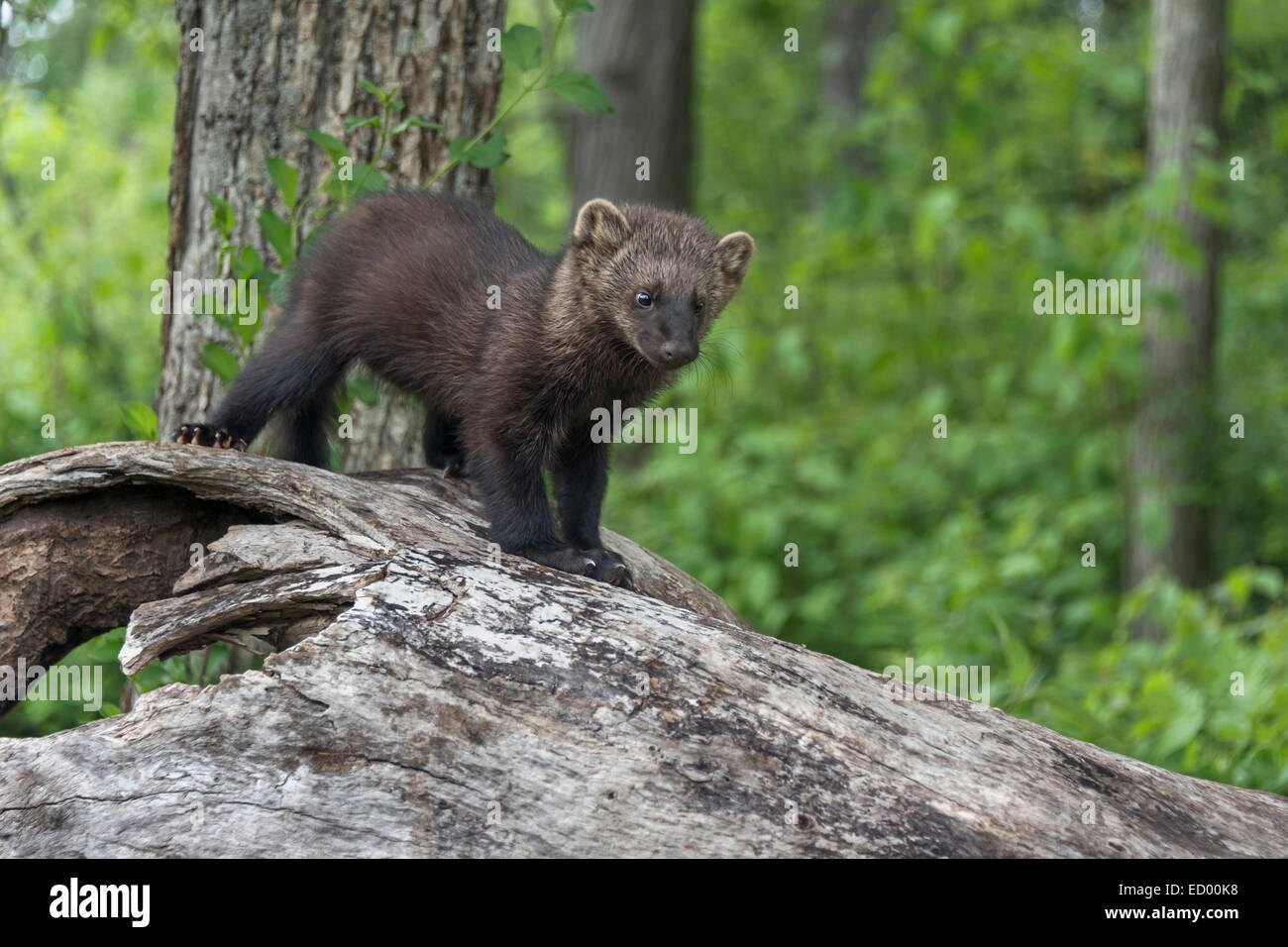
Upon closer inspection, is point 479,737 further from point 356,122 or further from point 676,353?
point 356,122

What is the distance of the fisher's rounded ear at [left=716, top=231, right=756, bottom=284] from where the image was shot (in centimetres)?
472

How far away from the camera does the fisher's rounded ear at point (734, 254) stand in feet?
15.5

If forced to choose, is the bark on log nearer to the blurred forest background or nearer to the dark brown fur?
the dark brown fur

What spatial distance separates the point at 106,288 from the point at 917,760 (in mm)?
7438

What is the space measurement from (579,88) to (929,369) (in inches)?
269

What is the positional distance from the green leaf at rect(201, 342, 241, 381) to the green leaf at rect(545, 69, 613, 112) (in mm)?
1525

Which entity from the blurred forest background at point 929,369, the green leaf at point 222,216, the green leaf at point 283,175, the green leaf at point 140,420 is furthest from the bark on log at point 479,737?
the blurred forest background at point 929,369

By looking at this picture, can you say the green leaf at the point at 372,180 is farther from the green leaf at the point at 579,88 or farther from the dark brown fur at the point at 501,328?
the green leaf at the point at 579,88

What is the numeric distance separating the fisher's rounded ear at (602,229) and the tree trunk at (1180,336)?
4.85 metres

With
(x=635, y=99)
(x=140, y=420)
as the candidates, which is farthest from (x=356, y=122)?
(x=635, y=99)

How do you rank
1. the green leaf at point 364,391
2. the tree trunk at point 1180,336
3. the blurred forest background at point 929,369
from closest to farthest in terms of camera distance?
the green leaf at point 364,391 < the blurred forest background at point 929,369 < the tree trunk at point 1180,336

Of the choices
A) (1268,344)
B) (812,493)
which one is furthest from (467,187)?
(1268,344)

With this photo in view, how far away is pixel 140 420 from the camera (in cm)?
421

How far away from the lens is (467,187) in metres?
5.21
